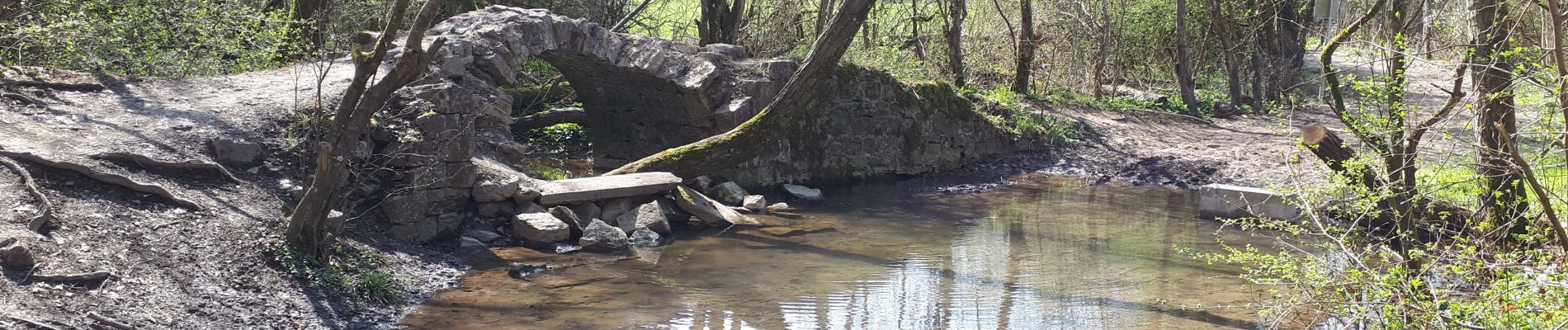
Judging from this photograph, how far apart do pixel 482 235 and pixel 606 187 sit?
1.13 meters

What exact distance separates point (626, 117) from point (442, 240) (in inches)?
197

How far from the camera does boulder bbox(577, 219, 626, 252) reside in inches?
321

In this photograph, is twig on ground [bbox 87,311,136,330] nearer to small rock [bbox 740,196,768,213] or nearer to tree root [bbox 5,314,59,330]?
tree root [bbox 5,314,59,330]

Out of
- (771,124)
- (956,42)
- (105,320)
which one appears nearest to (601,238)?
(771,124)

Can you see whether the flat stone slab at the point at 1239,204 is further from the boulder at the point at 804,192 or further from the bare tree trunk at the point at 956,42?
the bare tree trunk at the point at 956,42

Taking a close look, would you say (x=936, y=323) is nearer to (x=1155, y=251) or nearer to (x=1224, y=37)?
(x=1155, y=251)

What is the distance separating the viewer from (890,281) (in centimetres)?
739

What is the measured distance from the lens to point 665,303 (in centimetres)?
657

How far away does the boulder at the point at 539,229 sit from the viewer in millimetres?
8078

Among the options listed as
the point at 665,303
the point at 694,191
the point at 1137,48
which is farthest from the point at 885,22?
the point at 665,303

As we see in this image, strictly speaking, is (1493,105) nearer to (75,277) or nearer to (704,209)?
(704,209)

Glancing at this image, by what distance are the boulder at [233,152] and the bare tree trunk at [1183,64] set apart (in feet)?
42.7

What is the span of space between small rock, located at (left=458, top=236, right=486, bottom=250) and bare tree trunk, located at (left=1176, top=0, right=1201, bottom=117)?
38.5 ft

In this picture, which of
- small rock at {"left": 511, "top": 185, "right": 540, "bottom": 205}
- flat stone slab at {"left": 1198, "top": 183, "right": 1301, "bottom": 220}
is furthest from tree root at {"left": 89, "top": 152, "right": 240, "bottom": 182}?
flat stone slab at {"left": 1198, "top": 183, "right": 1301, "bottom": 220}
